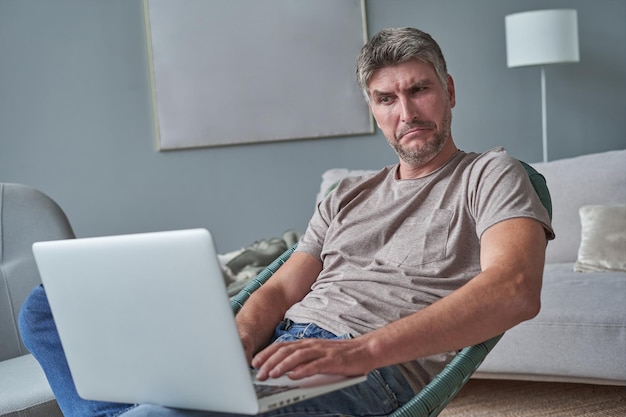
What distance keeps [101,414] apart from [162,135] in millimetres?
3079

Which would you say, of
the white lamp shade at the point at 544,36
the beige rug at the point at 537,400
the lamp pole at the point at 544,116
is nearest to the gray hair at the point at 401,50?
the beige rug at the point at 537,400

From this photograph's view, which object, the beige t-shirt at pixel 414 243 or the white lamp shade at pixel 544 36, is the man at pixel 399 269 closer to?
the beige t-shirt at pixel 414 243

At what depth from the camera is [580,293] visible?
2.84m

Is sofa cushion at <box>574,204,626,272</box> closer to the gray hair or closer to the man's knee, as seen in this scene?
the gray hair

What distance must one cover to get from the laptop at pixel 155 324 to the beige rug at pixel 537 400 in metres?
1.74

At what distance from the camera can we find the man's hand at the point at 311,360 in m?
1.31

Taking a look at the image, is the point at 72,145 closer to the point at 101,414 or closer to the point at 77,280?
the point at 101,414

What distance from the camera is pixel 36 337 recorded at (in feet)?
5.76

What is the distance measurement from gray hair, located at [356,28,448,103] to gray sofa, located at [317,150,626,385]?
55 cm

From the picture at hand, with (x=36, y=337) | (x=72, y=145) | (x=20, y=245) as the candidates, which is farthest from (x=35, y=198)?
(x=72, y=145)

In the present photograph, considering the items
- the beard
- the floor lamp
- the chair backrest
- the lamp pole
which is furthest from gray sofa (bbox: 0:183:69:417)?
the lamp pole

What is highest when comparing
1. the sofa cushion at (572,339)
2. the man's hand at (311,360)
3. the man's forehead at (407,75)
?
the man's forehead at (407,75)

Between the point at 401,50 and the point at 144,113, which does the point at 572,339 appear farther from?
the point at 144,113

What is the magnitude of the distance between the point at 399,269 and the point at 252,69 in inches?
119
